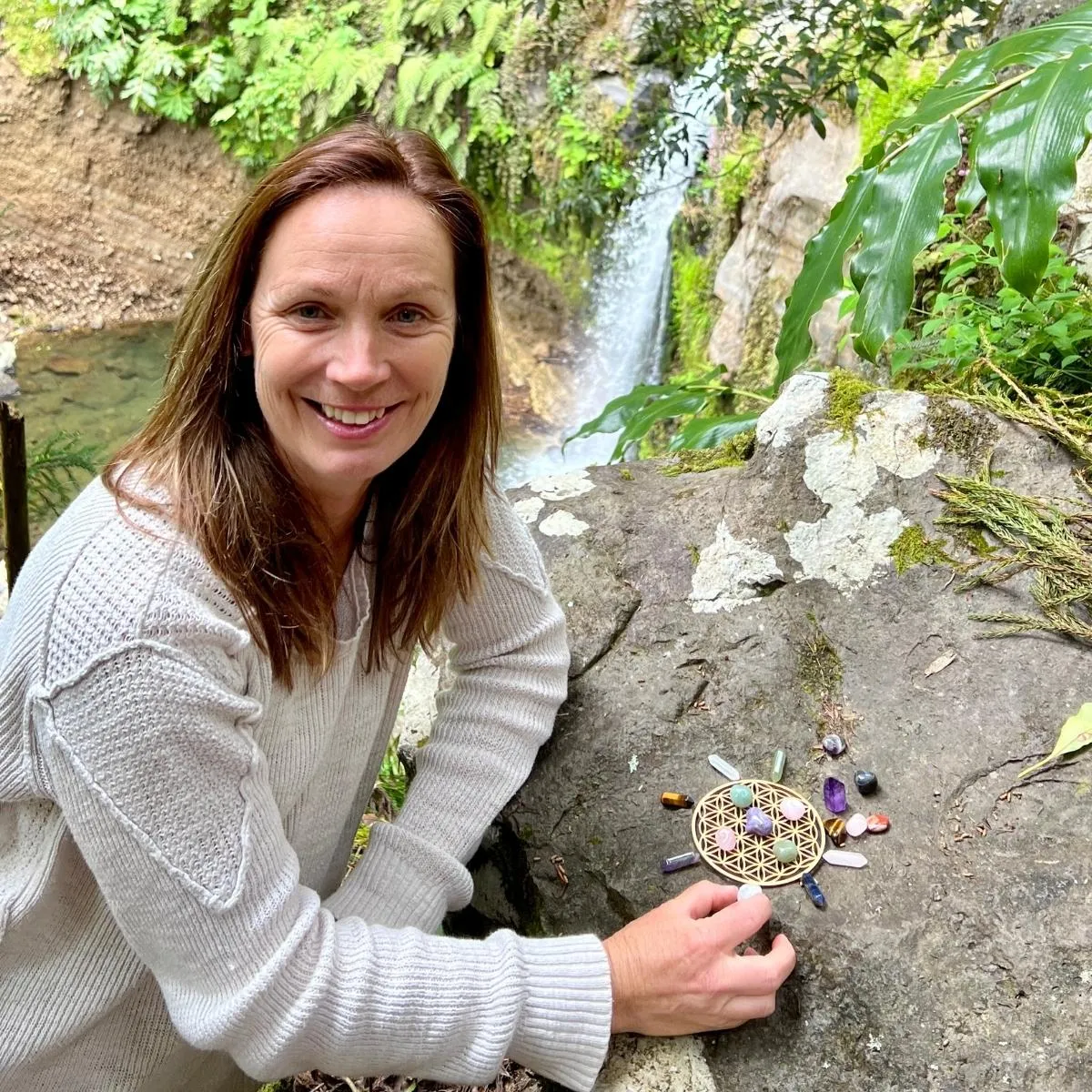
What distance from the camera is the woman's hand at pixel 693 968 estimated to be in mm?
1108

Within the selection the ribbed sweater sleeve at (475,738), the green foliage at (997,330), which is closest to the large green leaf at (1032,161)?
the green foliage at (997,330)

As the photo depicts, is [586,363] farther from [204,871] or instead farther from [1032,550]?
[204,871]

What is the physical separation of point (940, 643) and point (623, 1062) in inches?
29.8

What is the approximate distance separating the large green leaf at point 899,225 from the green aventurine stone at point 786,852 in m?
0.72

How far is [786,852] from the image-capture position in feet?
4.14

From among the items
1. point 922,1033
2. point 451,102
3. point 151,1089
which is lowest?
point 151,1089

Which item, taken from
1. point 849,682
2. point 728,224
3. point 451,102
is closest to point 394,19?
point 451,102

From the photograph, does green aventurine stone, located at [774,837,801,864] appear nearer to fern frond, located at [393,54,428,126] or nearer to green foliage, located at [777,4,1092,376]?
green foliage, located at [777,4,1092,376]

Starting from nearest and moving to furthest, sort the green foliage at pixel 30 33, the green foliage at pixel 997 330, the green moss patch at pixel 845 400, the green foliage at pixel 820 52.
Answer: the green moss patch at pixel 845 400
the green foliage at pixel 997 330
the green foliage at pixel 820 52
the green foliage at pixel 30 33

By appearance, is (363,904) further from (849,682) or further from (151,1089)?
(849,682)

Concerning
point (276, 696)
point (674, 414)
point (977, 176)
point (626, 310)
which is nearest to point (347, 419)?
point (276, 696)

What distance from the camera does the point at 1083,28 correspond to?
4.75 ft

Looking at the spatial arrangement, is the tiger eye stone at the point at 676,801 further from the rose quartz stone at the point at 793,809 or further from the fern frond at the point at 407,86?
the fern frond at the point at 407,86

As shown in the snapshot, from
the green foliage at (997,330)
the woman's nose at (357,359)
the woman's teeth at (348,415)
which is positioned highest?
the woman's nose at (357,359)
